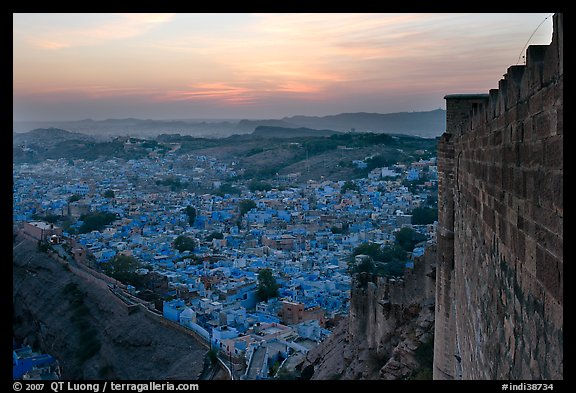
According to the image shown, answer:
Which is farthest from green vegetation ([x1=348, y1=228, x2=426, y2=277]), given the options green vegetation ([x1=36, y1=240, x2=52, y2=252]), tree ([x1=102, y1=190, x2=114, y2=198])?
tree ([x1=102, y1=190, x2=114, y2=198])

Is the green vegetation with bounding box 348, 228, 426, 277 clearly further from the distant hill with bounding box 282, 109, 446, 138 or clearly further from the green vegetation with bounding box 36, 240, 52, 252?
the distant hill with bounding box 282, 109, 446, 138

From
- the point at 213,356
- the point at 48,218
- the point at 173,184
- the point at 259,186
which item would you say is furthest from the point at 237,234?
the point at 173,184

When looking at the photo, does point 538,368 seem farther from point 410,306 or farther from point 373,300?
point 373,300

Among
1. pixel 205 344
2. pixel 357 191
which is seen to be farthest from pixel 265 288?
pixel 357 191

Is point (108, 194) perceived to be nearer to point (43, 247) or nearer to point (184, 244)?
point (184, 244)

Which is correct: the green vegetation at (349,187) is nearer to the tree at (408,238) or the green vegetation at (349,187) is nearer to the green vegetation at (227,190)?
the green vegetation at (227,190)

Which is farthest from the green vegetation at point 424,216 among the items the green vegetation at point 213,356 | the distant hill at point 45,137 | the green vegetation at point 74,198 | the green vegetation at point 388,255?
the distant hill at point 45,137
